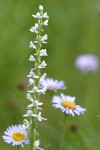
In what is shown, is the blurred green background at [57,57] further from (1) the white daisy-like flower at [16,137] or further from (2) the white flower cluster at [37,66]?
(2) the white flower cluster at [37,66]

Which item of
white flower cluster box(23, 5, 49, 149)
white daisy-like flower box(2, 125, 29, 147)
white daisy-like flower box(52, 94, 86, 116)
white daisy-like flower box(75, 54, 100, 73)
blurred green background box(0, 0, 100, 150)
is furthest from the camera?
white daisy-like flower box(75, 54, 100, 73)

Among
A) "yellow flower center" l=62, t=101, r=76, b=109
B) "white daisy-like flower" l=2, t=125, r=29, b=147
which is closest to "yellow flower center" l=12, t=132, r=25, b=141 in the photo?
"white daisy-like flower" l=2, t=125, r=29, b=147

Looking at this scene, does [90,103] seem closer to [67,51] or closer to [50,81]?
[67,51]

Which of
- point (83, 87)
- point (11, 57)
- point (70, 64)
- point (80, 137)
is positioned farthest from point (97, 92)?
point (80, 137)

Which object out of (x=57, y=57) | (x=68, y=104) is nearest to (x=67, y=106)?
(x=68, y=104)

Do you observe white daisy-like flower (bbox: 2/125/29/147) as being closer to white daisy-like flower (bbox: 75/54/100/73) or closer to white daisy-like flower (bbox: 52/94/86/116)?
white daisy-like flower (bbox: 52/94/86/116)

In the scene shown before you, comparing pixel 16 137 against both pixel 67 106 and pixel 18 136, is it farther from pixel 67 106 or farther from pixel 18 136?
pixel 67 106
